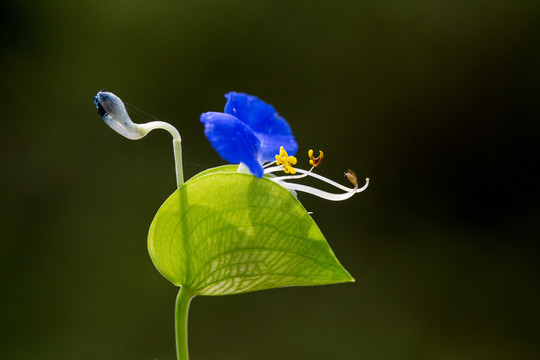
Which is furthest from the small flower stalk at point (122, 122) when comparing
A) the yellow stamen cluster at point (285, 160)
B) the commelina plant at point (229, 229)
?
the yellow stamen cluster at point (285, 160)

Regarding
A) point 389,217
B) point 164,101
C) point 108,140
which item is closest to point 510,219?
point 389,217

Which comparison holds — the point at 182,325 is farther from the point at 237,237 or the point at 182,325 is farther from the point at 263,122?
the point at 263,122

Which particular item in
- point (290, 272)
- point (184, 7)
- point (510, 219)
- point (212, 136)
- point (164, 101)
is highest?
point (184, 7)

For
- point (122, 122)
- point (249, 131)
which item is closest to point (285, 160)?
point (249, 131)

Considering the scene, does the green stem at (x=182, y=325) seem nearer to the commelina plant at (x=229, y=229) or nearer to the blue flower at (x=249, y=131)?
the commelina plant at (x=229, y=229)

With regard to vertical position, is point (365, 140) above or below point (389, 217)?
above

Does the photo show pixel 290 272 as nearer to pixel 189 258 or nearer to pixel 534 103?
pixel 189 258
